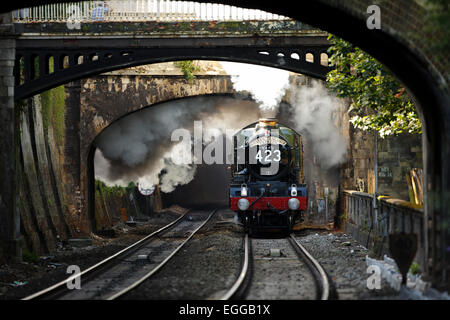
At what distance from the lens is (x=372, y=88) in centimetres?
1015

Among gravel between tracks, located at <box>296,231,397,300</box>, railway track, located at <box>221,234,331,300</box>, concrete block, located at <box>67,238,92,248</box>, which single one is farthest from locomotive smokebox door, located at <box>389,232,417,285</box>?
concrete block, located at <box>67,238,92,248</box>

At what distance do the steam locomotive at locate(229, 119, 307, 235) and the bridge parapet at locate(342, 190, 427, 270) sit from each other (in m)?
1.38

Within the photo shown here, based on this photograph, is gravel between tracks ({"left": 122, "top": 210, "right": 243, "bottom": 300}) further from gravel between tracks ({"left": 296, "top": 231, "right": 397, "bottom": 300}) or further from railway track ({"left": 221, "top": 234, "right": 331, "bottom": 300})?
gravel between tracks ({"left": 296, "top": 231, "right": 397, "bottom": 300})

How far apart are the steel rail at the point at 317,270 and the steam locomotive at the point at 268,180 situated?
1.32 meters

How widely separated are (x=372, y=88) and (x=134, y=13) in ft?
22.3

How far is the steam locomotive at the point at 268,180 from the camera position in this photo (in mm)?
14586

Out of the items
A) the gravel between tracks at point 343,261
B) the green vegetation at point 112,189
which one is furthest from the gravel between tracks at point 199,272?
the green vegetation at point 112,189

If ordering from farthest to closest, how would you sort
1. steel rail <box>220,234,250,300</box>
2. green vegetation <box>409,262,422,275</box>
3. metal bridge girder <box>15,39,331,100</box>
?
A: metal bridge girder <box>15,39,331,100</box>, green vegetation <box>409,262,422,275</box>, steel rail <box>220,234,250,300</box>

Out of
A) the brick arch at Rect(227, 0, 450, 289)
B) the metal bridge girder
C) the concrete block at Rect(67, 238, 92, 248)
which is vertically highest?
the metal bridge girder

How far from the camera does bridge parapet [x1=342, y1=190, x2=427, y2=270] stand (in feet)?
26.6

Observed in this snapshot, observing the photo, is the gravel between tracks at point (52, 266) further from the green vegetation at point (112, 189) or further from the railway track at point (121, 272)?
the green vegetation at point (112, 189)

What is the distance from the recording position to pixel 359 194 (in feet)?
43.3

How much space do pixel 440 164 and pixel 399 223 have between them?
97.5 inches

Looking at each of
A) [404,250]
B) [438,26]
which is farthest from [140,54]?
[404,250]
